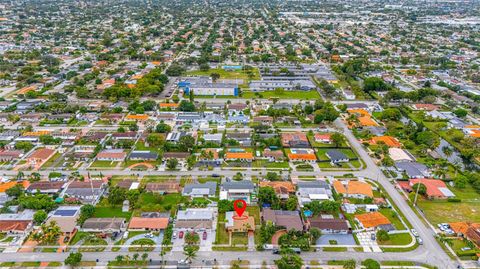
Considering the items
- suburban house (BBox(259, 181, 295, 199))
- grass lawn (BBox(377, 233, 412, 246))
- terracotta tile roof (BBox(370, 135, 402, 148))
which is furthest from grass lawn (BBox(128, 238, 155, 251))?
terracotta tile roof (BBox(370, 135, 402, 148))

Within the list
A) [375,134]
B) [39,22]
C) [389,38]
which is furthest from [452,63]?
[39,22]

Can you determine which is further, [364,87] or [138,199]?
[364,87]

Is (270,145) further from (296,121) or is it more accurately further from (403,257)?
(403,257)

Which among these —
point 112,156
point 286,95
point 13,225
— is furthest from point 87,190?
point 286,95

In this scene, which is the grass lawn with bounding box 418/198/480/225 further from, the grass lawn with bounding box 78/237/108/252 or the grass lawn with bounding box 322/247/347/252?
the grass lawn with bounding box 78/237/108/252

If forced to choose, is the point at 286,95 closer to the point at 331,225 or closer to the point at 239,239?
the point at 331,225

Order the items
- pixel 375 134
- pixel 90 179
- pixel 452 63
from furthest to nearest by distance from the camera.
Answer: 1. pixel 452 63
2. pixel 375 134
3. pixel 90 179

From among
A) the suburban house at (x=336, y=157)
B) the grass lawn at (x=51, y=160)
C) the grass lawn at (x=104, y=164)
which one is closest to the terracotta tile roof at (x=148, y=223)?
the grass lawn at (x=104, y=164)
